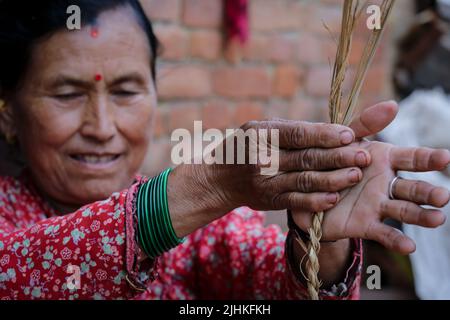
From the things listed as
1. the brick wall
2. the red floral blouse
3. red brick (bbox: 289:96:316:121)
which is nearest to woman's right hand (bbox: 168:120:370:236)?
the red floral blouse

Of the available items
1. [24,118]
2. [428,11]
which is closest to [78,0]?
[24,118]

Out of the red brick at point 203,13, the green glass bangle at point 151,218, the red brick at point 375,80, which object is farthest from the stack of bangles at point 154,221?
the red brick at point 375,80

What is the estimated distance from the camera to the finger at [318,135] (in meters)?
1.04

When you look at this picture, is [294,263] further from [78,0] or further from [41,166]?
[78,0]

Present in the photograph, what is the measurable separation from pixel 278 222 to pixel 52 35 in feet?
3.39

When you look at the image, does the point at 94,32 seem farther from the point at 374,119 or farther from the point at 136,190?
the point at 374,119

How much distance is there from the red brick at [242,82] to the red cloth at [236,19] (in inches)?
5.3

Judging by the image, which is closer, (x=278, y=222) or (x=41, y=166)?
(x=41, y=166)

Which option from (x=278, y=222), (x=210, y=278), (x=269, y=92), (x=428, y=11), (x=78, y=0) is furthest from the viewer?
(x=428, y=11)

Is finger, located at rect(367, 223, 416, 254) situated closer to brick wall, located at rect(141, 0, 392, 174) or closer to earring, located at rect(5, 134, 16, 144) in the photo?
earring, located at rect(5, 134, 16, 144)

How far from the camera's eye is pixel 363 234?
43.0 inches

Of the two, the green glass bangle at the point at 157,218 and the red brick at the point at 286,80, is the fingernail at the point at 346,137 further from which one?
the red brick at the point at 286,80

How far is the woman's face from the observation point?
1.44 meters

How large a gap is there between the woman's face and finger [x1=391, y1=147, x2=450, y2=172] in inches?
26.4
